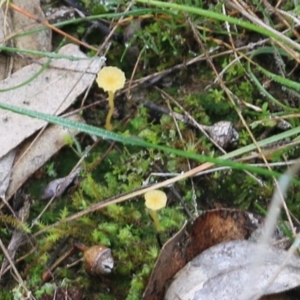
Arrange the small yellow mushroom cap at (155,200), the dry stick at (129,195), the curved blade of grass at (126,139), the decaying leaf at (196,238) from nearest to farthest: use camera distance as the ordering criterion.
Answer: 1. the curved blade of grass at (126,139)
2. the decaying leaf at (196,238)
3. the small yellow mushroom cap at (155,200)
4. the dry stick at (129,195)

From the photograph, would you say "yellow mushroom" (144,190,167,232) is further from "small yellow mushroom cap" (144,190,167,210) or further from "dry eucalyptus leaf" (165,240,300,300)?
"dry eucalyptus leaf" (165,240,300,300)

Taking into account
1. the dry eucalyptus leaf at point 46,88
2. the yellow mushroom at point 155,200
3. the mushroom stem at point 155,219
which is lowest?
the mushroom stem at point 155,219

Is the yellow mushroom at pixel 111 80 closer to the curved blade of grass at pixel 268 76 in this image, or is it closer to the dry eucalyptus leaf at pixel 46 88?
the dry eucalyptus leaf at pixel 46 88

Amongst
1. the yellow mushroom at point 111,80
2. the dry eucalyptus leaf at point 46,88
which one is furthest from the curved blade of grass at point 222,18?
the dry eucalyptus leaf at point 46,88

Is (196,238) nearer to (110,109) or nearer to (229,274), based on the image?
(229,274)

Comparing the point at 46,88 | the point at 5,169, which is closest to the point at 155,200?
the point at 5,169
